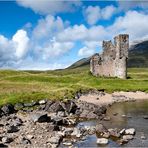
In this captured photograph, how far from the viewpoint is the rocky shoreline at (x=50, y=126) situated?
114 feet

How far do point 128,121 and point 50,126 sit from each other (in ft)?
40.0

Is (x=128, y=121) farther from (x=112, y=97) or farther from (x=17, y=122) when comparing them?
(x=112, y=97)

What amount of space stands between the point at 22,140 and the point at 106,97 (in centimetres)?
4143

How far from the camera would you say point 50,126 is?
4094cm

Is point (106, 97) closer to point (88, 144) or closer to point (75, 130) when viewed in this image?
point (75, 130)

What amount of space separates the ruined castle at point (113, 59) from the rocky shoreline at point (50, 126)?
1770 inches

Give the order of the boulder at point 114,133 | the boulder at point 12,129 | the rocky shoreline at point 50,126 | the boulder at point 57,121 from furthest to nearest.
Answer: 1. the boulder at point 57,121
2. the boulder at point 12,129
3. the boulder at point 114,133
4. the rocky shoreline at point 50,126

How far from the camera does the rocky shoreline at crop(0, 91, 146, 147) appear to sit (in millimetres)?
34750

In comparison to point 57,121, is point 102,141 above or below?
below

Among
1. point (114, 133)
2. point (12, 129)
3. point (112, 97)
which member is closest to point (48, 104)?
point (12, 129)

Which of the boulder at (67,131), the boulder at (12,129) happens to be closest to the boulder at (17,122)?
the boulder at (12,129)

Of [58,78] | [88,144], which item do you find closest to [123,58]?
[58,78]

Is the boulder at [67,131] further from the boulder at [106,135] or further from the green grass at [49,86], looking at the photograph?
the green grass at [49,86]

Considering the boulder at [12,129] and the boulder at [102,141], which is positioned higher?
the boulder at [12,129]
